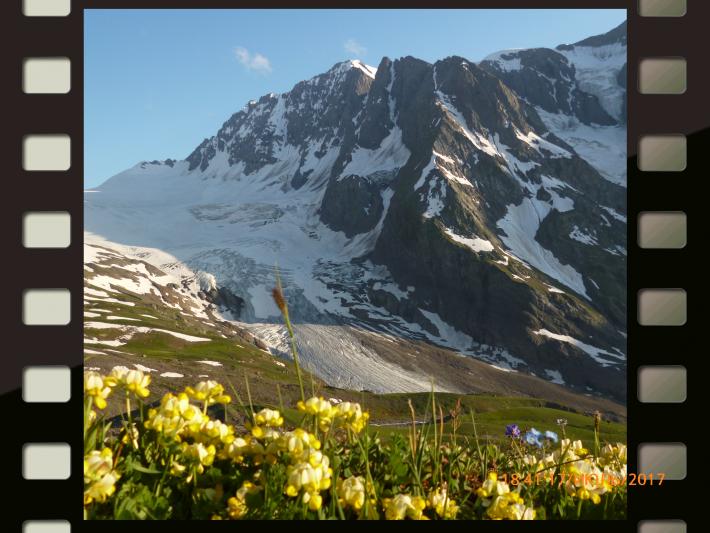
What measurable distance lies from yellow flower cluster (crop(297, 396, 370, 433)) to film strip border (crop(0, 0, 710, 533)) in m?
1.60

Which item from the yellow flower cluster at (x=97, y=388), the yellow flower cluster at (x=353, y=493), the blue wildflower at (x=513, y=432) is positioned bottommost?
the blue wildflower at (x=513, y=432)

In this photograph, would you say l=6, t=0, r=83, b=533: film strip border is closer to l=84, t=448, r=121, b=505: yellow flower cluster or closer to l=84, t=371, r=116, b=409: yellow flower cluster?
l=84, t=448, r=121, b=505: yellow flower cluster

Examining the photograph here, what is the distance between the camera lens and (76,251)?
3.74 m

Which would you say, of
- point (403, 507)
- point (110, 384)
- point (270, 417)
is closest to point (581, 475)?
point (403, 507)

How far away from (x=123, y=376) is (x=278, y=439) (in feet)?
4.25

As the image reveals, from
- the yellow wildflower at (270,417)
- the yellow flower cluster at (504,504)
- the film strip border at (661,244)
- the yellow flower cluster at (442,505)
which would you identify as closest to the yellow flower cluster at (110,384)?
the yellow wildflower at (270,417)

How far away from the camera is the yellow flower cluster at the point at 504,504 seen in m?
4.21

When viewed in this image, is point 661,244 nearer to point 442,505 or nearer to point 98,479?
point 442,505

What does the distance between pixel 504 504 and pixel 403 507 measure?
34.6 inches

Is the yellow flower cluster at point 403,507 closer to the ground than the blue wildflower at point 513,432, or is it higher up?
higher up

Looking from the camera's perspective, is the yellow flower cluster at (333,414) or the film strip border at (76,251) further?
the yellow flower cluster at (333,414)

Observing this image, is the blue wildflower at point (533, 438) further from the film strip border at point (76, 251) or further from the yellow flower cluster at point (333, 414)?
the yellow flower cluster at point (333, 414)

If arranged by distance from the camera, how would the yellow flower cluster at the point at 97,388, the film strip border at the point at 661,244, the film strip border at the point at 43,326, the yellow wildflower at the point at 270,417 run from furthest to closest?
the yellow wildflower at the point at 270,417 < the yellow flower cluster at the point at 97,388 < the film strip border at the point at 661,244 < the film strip border at the point at 43,326

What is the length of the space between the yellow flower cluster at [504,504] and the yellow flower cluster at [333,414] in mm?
1095
